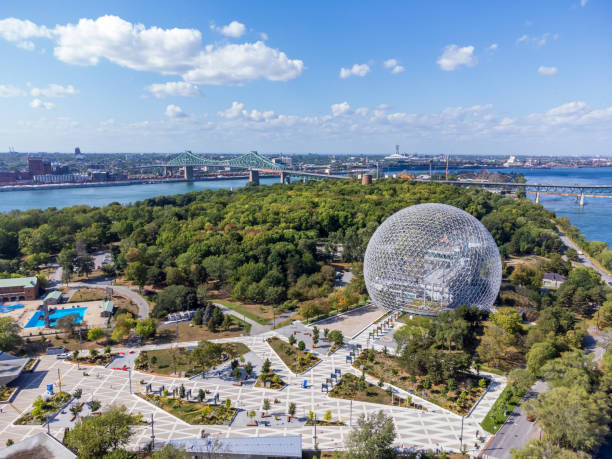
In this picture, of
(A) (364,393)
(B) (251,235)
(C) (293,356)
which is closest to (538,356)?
(A) (364,393)

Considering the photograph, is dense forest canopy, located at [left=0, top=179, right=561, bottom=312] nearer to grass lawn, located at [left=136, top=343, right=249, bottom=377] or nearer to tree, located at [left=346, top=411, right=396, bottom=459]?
grass lawn, located at [left=136, top=343, right=249, bottom=377]

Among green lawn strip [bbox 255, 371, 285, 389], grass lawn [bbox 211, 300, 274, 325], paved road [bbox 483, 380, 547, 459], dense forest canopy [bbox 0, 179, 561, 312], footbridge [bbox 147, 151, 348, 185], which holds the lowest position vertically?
paved road [bbox 483, 380, 547, 459]

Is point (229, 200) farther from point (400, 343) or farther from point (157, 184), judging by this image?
point (157, 184)

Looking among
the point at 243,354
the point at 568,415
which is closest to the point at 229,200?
the point at 243,354

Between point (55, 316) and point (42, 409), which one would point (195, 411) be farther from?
point (55, 316)

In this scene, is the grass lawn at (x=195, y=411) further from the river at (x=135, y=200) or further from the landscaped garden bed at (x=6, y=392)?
the river at (x=135, y=200)

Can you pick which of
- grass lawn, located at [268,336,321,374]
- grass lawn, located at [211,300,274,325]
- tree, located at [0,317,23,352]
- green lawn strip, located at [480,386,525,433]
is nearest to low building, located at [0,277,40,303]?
tree, located at [0,317,23,352]
